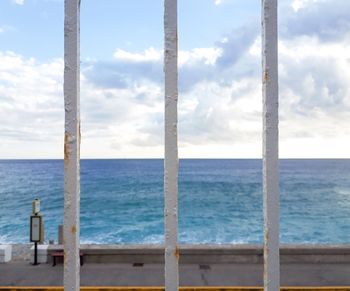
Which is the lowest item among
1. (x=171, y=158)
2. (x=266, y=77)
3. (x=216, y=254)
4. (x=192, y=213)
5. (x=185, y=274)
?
(x=192, y=213)

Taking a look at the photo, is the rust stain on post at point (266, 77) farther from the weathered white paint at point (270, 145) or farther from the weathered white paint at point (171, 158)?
the weathered white paint at point (171, 158)

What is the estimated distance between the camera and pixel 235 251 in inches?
390

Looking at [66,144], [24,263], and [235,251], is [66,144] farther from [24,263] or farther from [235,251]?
[24,263]

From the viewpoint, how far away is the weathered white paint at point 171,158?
1885mm

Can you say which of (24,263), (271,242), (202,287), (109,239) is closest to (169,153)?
(271,242)

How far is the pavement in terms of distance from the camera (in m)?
8.55

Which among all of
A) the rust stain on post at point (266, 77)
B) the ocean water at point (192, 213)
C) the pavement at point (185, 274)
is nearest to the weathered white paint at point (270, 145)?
the rust stain on post at point (266, 77)

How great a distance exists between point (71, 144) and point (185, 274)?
7890 mm

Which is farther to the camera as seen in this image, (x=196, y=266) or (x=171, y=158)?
(x=196, y=266)

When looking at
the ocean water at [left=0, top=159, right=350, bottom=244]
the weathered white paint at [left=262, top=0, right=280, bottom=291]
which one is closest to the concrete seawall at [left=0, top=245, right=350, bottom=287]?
the weathered white paint at [left=262, top=0, right=280, bottom=291]

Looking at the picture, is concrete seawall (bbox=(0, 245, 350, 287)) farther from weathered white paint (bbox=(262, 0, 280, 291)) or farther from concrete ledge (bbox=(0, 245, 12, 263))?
weathered white paint (bbox=(262, 0, 280, 291))

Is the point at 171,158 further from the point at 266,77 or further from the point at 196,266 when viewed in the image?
the point at 196,266

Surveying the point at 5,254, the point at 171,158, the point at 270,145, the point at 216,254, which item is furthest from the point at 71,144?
the point at 5,254

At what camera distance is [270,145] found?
1949mm
